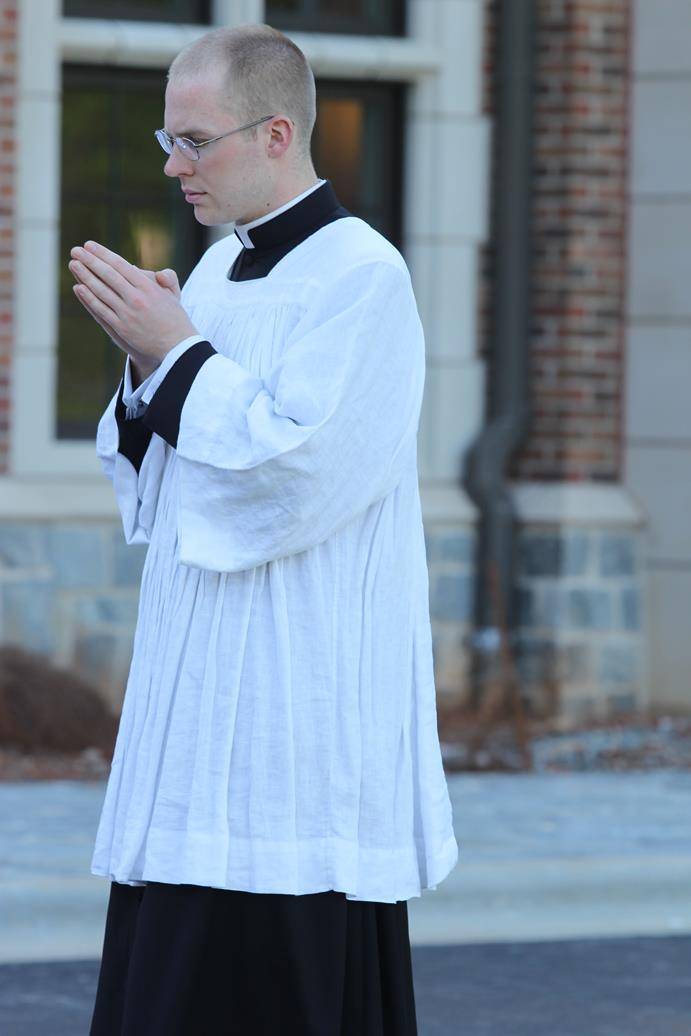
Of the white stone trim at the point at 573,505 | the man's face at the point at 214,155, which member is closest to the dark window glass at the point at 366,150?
the white stone trim at the point at 573,505

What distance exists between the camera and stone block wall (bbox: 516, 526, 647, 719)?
30.5ft


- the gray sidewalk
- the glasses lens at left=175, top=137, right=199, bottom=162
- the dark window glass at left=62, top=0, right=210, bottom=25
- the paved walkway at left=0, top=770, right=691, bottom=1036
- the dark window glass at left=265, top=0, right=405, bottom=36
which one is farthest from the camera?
the dark window glass at left=265, top=0, right=405, bottom=36

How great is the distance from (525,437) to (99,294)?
6.46 metres

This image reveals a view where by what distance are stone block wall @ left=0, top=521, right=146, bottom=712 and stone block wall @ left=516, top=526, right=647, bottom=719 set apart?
1871mm

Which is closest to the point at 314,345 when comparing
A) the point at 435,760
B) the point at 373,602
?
the point at 373,602

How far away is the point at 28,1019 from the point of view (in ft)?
16.7

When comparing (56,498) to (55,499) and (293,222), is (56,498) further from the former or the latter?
(293,222)

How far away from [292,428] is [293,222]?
42 centimetres

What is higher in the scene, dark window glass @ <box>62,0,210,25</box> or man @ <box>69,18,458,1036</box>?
dark window glass @ <box>62,0,210,25</box>

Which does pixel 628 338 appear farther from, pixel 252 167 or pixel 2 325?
pixel 252 167

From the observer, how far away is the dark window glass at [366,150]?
952 cm

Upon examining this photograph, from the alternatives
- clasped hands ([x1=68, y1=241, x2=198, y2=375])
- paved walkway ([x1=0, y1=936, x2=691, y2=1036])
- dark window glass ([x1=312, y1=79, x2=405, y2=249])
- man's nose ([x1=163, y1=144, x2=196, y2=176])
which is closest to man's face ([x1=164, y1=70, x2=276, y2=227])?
man's nose ([x1=163, y1=144, x2=196, y2=176])

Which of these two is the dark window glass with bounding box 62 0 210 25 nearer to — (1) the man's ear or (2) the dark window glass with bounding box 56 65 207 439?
(2) the dark window glass with bounding box 56 65 207 439

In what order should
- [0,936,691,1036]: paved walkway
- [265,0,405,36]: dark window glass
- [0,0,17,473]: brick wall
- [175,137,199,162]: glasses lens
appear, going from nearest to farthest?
[175,137,199,162]: glasses lens, [0,936,691,1036]: paved walkway, [0,0,17,473]: brick wall, [265,0,405,36]: dark window glass
